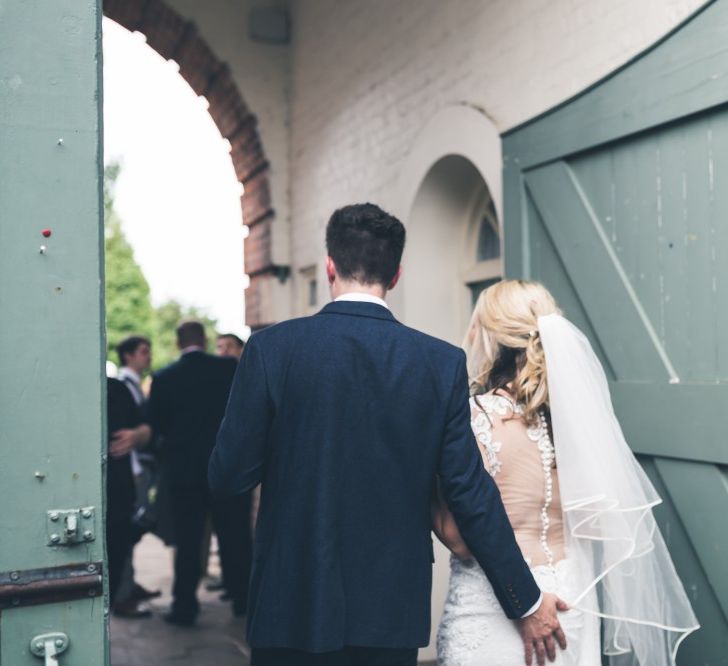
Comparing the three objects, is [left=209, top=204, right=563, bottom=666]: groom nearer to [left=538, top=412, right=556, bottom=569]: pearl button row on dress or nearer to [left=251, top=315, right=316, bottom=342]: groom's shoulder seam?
[left=251, top=315, right=316, bottom=342]: groom's shoulder seam

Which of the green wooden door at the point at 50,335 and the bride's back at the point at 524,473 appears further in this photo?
the bride's back at the point at 524,473

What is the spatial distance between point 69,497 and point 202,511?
14.4ft

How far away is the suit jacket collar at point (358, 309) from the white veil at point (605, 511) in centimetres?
53

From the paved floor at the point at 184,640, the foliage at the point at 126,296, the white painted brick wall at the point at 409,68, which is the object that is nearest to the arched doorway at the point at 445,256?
the white painted brick wall at the point at 409,68

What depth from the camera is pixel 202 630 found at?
19.9 feet

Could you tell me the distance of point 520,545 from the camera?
2586 millimetres

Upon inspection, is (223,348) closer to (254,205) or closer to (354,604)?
(254,205)

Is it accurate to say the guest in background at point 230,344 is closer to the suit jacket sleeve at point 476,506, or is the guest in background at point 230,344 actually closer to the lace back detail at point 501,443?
the lace back detail at point 501,443

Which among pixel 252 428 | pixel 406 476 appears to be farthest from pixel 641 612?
pixel 252 428

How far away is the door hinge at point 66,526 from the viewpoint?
6.19ft

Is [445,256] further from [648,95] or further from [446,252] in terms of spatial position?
[648,95]

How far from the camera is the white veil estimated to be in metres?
2.54

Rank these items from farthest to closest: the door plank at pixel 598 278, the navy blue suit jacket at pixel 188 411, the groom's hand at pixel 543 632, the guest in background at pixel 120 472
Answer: the navy blue suit jacket at pixel 188 411 < the guest in background at pixel 120 472 < the door plank at pixel 598 278 < the groom's hand at pixel 543 632

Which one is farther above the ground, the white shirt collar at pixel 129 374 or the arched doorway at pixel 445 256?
the arched doorway at pixel 445 256
